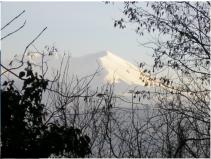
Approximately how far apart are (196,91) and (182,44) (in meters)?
1.02

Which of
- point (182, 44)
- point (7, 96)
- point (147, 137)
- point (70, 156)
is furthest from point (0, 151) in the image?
point (147, 137)

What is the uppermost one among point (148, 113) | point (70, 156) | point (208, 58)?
point (208, 58)

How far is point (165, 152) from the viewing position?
11.0 metres

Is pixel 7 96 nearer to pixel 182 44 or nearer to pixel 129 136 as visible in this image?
pixel 182 44

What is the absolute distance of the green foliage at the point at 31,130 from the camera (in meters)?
5.22

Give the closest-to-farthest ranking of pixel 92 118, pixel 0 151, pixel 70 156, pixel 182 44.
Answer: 1. pixel 0 151
2. pixel 70 156
3. pixel 182 44
4. pixel 92 118

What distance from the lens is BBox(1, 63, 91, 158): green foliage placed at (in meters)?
5.22

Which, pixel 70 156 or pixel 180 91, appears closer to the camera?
pixel 70 156

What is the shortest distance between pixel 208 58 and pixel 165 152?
3.56 m

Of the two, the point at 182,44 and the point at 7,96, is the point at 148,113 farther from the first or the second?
the point at 7,96

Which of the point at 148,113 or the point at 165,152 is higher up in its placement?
the point at 148,113

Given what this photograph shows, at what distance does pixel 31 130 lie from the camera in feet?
17.8

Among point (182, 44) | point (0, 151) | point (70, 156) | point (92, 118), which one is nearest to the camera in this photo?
point (0, 151)

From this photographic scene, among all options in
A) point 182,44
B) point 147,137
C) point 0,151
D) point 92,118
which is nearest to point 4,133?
point 0,151
